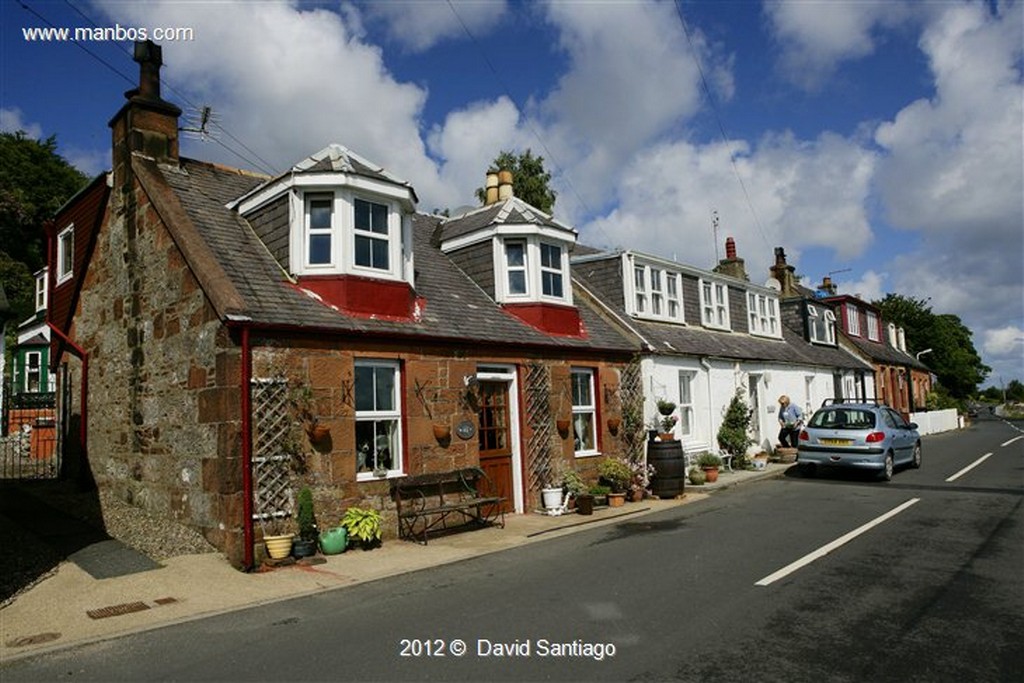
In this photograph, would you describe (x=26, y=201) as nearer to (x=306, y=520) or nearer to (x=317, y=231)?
(x=317, y=231)

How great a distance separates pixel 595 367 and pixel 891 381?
29.8 m

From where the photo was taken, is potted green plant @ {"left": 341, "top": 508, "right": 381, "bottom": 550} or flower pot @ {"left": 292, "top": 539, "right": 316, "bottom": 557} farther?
potted green plant @ {"left": 341, "top": 508, "right": 381, "bottom": 550}

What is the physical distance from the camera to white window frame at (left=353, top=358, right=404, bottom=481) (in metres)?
11.0

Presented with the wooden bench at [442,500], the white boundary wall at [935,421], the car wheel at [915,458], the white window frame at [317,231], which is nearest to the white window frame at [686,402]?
the car wheel at [915,458]

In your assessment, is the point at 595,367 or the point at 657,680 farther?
the point at 595,367

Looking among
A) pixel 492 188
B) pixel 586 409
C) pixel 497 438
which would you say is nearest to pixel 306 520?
pixel 497 438

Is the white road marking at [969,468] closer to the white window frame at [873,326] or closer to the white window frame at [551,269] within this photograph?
the white window frame at [551,269]

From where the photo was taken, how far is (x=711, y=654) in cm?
543

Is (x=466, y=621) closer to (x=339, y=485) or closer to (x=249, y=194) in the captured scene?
(x=339, y=485)

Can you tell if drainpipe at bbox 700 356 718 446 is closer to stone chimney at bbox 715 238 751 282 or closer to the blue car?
the blue car

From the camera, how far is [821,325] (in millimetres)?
Result: 32688

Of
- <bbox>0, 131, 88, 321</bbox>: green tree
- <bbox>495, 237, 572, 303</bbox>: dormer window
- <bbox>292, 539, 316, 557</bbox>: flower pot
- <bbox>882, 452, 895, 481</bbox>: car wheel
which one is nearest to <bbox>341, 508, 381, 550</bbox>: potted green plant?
<bbox>292, 539, 316, 557</bbox>: flower pot

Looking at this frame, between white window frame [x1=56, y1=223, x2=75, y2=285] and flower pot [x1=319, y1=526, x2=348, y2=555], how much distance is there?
1054 cm

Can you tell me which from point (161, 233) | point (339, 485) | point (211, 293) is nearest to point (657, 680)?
point (339, 485)
